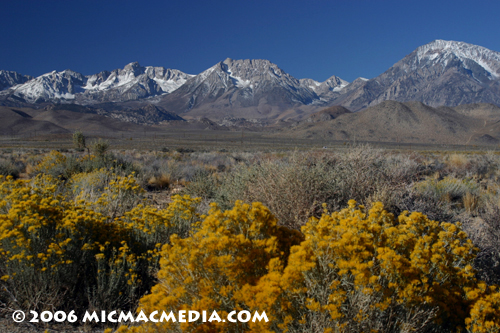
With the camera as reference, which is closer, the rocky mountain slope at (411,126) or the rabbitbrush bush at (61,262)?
the rabbitbrush bush at (61,262)

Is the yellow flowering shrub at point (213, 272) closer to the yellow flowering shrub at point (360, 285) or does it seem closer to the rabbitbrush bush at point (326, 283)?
the rabbitbrush bush at point (326, 283)

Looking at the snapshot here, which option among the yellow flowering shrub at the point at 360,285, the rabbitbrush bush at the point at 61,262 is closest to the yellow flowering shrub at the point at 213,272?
the yellow flowering shrub at the point at 360,285

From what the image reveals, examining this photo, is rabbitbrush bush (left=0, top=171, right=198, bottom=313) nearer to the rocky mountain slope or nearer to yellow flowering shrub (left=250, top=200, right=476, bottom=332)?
yellow flowering shrub (left=250, top=200, right=476, bottom=332)

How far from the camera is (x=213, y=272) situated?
2.46 meters

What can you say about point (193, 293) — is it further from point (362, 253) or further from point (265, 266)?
point (362, 253)

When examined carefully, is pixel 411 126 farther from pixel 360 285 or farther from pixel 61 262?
pixel 61 262

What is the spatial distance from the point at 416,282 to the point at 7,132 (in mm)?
133545

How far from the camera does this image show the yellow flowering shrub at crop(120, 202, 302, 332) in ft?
7.74

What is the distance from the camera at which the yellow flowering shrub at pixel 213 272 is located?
236cm

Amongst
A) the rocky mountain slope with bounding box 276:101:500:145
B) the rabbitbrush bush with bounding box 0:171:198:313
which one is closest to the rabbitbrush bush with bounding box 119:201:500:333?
the rabbitbrush bush with bounding box 0:171:198:313

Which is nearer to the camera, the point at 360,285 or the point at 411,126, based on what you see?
the point at 360,285

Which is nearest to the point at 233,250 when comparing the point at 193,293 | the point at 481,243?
the point at 193,293

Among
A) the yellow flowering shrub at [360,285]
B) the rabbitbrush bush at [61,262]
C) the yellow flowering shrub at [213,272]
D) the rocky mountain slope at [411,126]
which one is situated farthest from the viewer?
the rocky mountain slope at [411,126]

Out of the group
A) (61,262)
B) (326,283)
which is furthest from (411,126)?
(61,262)
